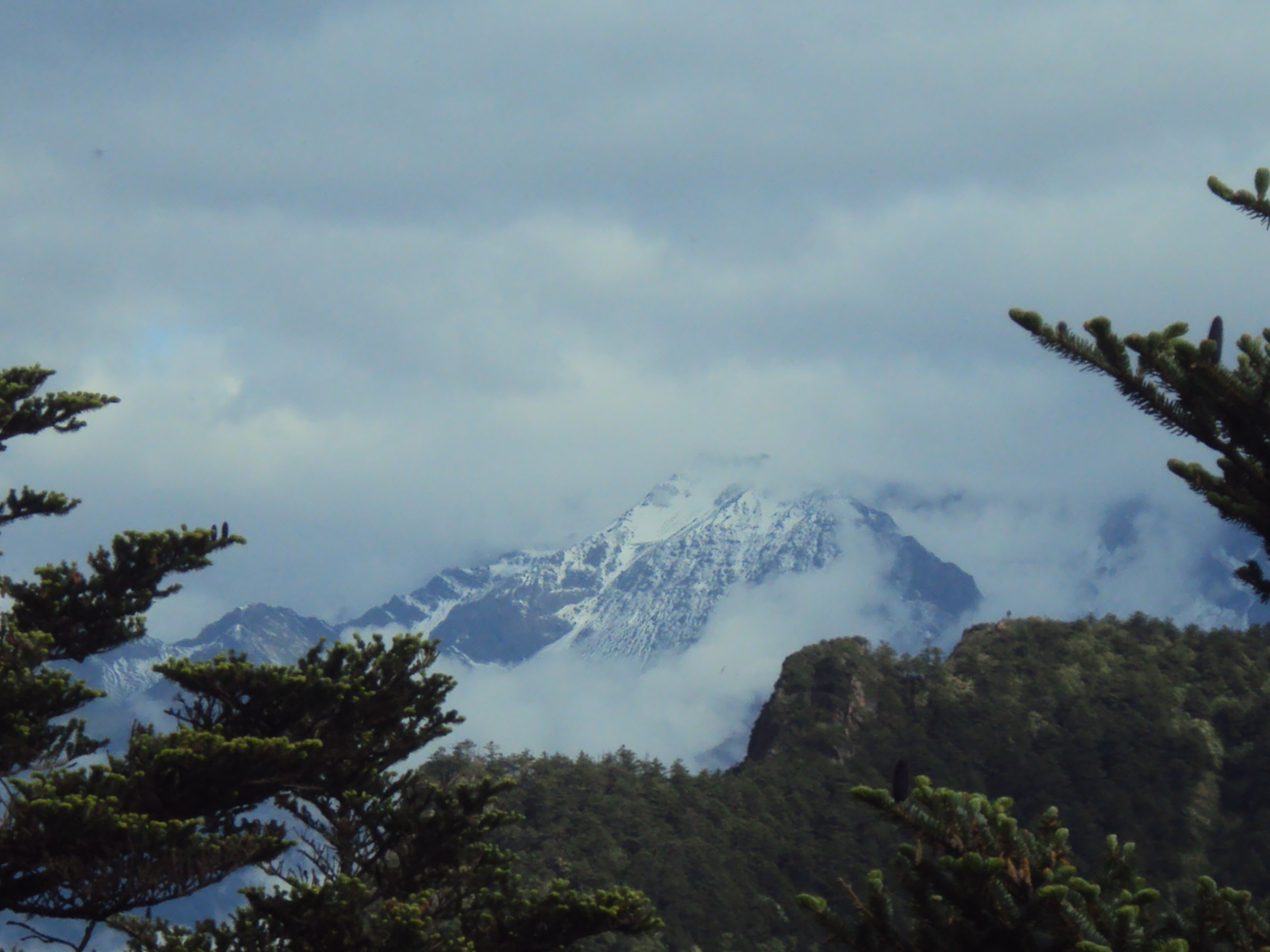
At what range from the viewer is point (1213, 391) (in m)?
7.47

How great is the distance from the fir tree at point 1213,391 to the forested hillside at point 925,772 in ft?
195

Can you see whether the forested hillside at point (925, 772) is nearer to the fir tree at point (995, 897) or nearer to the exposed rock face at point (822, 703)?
the exposed rock face at point (822, 703)

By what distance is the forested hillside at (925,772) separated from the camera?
68.9 meters

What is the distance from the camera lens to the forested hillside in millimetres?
68875

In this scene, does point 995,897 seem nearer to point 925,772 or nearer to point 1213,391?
point 1213,391

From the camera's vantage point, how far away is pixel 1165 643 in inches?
3644

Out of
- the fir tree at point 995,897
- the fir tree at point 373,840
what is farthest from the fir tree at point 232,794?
the fir tree at point 995,897

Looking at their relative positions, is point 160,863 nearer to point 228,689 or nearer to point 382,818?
point 228,689

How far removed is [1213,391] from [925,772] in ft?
269

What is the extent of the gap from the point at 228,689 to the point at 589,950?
1917 inches

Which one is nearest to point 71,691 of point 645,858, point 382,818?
point 382,818

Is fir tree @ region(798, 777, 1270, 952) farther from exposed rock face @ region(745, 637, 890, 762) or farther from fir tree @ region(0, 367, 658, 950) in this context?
exposed rock face @ region(745, 637, 890, 762)

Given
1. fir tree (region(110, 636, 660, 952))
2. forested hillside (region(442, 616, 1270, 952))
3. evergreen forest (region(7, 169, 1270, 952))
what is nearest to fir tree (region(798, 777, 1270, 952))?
evergreen forest (region(7, 169, 1270, 952))

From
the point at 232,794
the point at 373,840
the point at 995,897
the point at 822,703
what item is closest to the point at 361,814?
the point at 373,840
